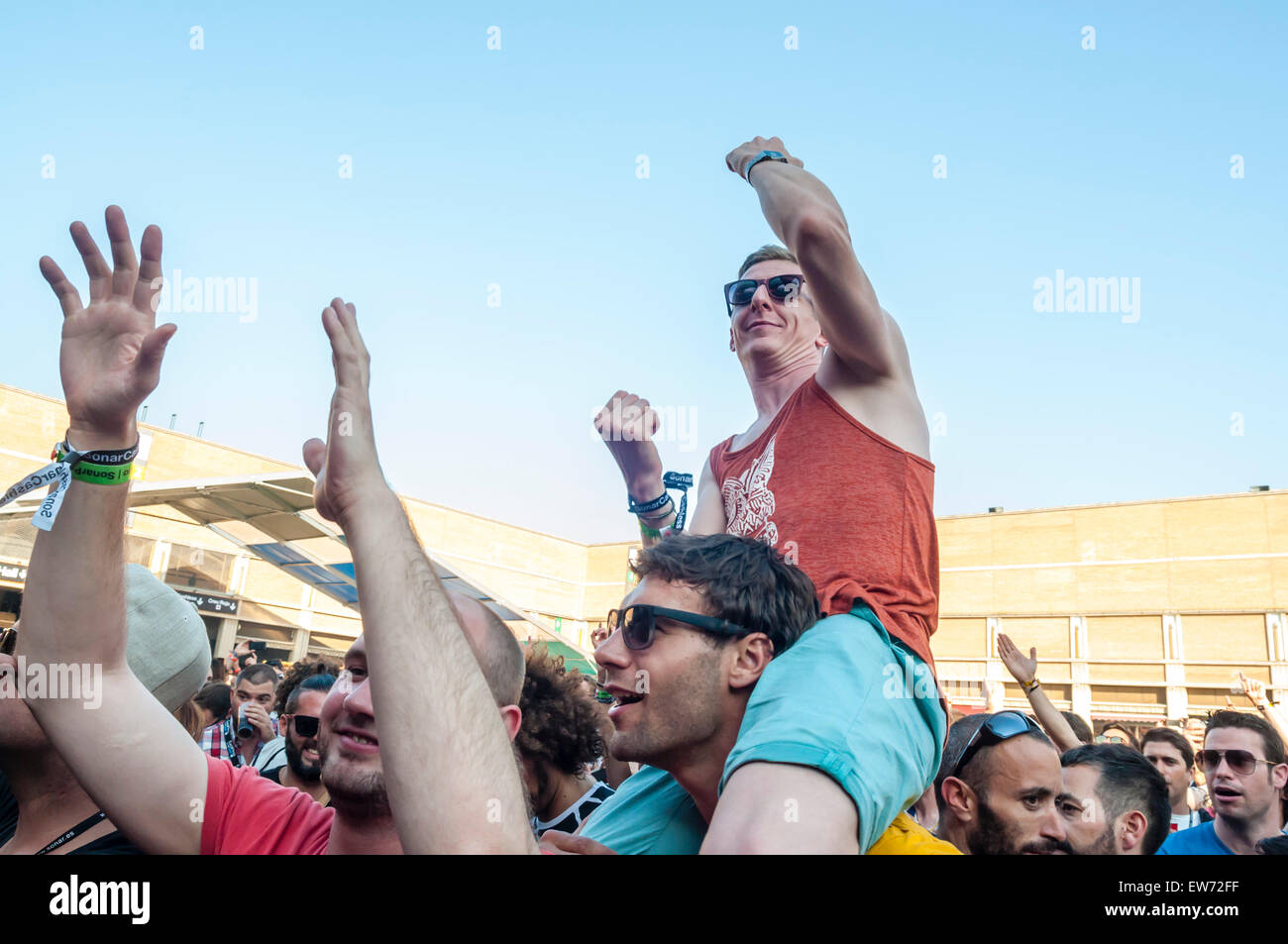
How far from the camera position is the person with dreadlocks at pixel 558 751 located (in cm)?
432

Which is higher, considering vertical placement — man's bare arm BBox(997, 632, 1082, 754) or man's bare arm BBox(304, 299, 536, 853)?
man's bare arm BBox(304, 299, 536, 853)

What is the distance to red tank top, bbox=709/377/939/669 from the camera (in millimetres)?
2131

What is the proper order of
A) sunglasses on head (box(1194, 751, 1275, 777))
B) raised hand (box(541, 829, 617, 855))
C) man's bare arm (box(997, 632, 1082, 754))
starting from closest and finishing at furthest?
raised hand (box(541, 829, 617, 855))
sunglasses on head (box(1194, 751, 1275, 777))
man's bare arm (box(997, 632, 1082, 754))

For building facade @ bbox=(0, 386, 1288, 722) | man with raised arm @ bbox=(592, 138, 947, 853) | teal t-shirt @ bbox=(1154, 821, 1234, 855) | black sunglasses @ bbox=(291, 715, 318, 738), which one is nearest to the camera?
man with raised arm @ bbox=(592, 138, 947, 853)

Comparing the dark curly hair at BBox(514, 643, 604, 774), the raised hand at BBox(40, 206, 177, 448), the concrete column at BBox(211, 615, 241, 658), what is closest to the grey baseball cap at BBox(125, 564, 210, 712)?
the raised hand at BBox(40, 206, 177, 448)

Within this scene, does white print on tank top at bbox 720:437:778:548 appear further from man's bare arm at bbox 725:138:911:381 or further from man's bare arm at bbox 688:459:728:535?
man's bare arm at bbox 725:138:911:381

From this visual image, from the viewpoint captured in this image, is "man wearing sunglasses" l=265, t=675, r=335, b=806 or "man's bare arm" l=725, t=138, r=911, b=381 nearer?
"man's bare arm" l=725, t=138, r=911, b=381

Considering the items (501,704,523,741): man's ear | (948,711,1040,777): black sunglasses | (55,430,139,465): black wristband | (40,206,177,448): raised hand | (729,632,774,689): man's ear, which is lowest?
(948,711,1040,777): black sunglasses

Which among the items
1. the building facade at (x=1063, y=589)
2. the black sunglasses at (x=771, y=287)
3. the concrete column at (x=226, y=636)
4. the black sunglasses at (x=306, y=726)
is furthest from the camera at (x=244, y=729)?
the concrete column at (x=226, y=636)

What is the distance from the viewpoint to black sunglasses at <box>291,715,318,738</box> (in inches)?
194

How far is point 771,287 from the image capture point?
289 cm

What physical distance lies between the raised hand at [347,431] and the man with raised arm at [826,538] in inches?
31.7

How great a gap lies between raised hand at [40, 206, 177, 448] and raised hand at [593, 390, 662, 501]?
5.27 ft
